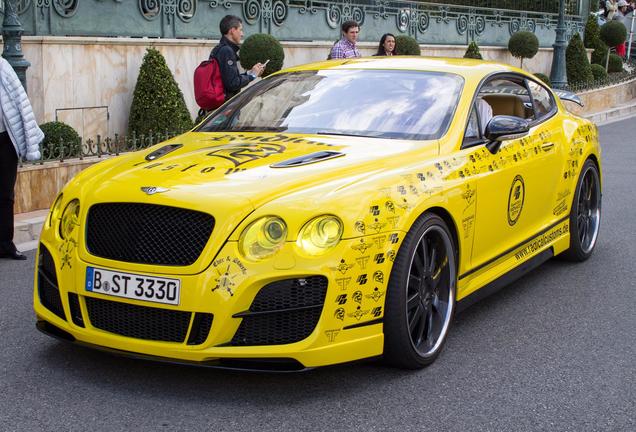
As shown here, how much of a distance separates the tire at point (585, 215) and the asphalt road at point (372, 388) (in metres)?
1.30

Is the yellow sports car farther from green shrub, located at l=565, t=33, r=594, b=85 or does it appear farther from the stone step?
green shrub, located at l=565, t=33, r=594, b=85

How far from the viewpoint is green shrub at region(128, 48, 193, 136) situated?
13352 millimetres

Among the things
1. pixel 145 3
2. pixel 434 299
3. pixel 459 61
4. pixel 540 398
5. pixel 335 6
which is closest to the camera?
pixel 540 398

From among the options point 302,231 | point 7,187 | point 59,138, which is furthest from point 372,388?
point 59,138

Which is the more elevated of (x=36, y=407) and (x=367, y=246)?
(x=367, y=246)

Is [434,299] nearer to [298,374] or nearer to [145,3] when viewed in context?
[298,374]

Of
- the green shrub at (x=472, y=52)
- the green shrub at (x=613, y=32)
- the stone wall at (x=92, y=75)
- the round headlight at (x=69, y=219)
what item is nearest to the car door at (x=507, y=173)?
the round headlight at (x=69, y=219)

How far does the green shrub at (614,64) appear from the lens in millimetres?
31875

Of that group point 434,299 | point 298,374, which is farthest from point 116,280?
point 434,299

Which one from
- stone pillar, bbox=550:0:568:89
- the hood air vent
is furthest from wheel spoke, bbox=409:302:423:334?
stone pillar, bbox=550:0:568:89

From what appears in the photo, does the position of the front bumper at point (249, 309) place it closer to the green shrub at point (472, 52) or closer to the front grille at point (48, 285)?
the front grille at point (48, 285)

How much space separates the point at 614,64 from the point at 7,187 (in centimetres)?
2722

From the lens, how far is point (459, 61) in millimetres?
6566

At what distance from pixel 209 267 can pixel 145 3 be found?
11.2 metres
